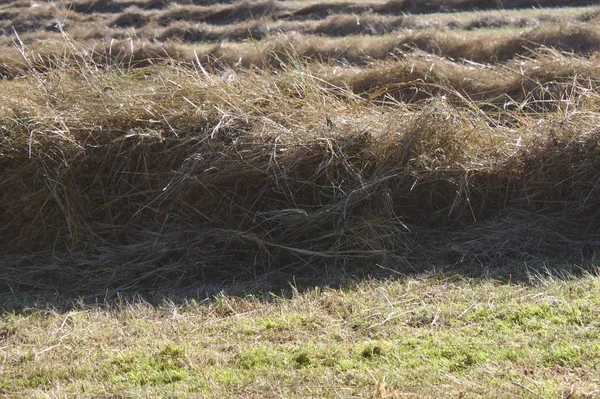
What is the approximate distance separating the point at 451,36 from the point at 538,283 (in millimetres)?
8718

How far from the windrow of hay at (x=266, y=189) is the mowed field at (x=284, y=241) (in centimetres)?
2

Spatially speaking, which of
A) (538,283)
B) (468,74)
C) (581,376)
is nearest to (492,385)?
(581,376)

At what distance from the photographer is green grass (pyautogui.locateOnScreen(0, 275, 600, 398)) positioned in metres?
3.70

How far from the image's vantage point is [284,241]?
223 inches

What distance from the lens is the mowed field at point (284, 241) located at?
3.92m

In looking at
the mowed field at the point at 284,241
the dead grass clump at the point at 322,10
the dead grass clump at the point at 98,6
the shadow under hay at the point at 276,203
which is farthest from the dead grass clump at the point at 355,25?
the shadow under hay at the point at 276,203

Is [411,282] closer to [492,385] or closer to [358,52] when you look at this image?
[492,385]

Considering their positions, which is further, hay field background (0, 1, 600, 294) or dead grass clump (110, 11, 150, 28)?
dead grass clump (110, 11, 150, 28)

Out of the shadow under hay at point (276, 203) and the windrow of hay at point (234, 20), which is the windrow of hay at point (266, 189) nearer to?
the shadow under hay at point (276, 203)

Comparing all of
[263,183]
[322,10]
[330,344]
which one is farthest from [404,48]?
[330,344]

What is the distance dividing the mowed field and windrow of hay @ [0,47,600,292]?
0.02 m

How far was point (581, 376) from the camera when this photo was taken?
362 cm

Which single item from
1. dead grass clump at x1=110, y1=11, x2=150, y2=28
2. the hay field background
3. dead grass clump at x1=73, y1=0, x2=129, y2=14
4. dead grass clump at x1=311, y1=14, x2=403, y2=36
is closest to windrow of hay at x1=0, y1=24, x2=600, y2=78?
dead grass clump at x1=311, y1=14, x2=403, y2=36

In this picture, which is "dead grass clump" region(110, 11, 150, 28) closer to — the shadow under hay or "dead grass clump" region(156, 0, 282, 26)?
"dead grass clump" region(156, 0, 282, 26)
